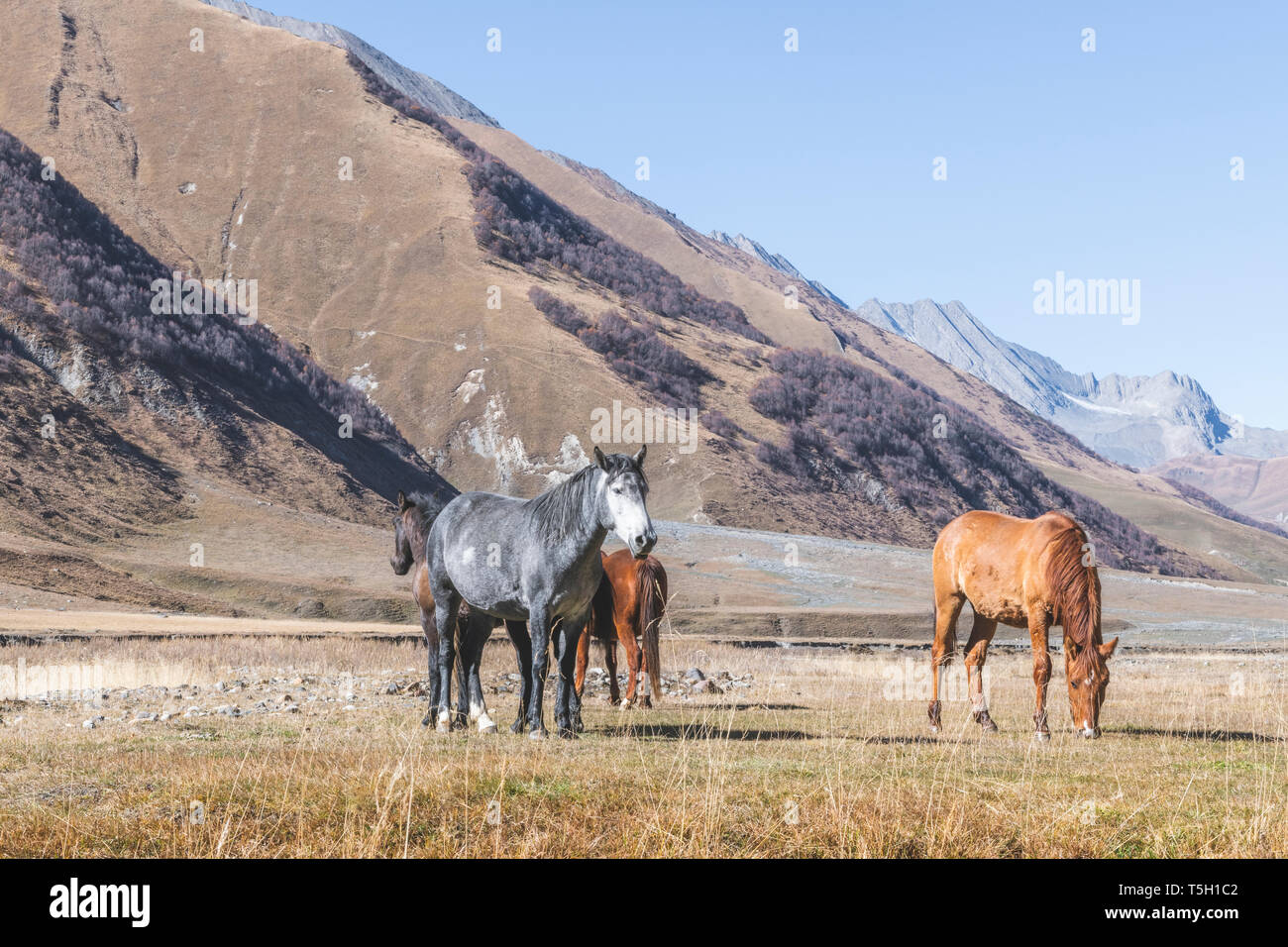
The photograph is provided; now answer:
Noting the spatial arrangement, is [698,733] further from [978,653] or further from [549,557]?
[978,653]

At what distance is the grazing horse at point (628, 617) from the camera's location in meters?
16.4

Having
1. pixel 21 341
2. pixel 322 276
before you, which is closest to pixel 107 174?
pixel 322 276

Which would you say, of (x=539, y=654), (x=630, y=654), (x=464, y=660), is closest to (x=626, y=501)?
(x=539, y=654)

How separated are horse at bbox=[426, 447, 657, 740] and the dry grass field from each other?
900mm

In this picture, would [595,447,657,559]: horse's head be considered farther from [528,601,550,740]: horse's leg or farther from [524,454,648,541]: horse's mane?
[528,601,550,740]: horse's leg

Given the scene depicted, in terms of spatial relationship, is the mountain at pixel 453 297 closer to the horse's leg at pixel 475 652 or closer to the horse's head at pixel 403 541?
the horse's head at pixel 403 541

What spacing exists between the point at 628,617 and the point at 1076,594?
23.1 feet

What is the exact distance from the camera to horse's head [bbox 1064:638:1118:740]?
1284 centimetres

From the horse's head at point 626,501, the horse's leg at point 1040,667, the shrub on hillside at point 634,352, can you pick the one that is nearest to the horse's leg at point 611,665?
the horse's head at point 626,501

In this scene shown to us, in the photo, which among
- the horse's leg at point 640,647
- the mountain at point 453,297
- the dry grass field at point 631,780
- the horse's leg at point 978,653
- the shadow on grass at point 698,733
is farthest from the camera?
the mountain at point 453,297

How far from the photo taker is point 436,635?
1373 centimetres

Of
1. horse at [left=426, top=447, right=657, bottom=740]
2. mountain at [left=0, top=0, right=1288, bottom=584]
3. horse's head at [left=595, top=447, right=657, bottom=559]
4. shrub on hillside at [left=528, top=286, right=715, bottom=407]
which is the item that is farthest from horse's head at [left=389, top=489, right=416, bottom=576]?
shrub on hillside at [left=528, top=286, right=715, bottom=407]

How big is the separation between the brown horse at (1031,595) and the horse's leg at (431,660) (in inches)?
229

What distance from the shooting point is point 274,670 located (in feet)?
67.9
